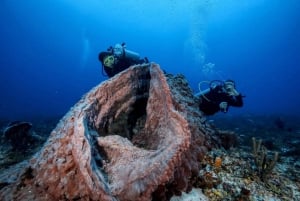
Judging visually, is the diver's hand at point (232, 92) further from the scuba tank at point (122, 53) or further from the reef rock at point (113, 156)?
the reef rock at point (113, 156)

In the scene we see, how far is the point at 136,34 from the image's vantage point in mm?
104750

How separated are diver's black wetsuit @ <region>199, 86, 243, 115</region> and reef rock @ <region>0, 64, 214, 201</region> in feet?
11.4

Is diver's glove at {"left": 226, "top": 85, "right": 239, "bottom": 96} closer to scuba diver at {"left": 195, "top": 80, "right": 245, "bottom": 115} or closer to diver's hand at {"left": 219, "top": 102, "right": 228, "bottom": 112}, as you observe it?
scuba diver at {"left": 195, "top": 80, "right": 245, "bottom": 115}

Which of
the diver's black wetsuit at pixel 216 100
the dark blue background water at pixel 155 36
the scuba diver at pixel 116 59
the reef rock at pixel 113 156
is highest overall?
the dark blue background water at pixel 155 36

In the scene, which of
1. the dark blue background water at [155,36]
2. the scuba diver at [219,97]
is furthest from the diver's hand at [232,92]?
the dark blue background water at [155,36]

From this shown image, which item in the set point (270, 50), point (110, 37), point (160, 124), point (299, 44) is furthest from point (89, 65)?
point (160, 124)

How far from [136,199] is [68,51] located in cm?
12573

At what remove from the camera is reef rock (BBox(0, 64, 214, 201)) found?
6.33 feet

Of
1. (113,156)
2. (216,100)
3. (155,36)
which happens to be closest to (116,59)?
(216,100)

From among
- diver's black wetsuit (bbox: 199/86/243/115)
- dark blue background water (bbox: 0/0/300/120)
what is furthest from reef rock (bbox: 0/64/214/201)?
dark blue background water (bbox: 0/0/300/120)

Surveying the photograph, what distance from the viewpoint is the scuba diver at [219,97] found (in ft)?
20.9

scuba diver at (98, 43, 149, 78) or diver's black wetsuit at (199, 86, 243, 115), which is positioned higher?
scuba diver at (98, 43, 149, 78)

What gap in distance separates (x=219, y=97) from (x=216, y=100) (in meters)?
0.12

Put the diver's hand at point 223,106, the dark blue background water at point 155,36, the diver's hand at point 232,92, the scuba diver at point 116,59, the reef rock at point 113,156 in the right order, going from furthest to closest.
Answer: the dark blue background water at point 155,36 < the scuba diver at point 116,59 < the diver's hand at point 232,92 < the diver's hand at point 223,106 < the reef rock at point 113,156
